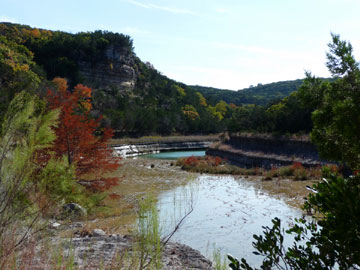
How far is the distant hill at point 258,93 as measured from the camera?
126488 millimetres

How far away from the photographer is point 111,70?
82.3m

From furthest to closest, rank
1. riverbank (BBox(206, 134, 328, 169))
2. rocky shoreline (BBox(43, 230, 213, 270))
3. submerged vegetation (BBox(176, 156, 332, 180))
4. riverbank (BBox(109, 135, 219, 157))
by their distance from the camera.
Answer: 1. riverbank (BBox(109, 135, 219, 157))
2. riverbank (BBox(206, 134, 328, 169))
3. submerged vegetation (BBox(176, 156, 332, 180))
4. rocky shoreline (BBox(43, 230, 213, 270))

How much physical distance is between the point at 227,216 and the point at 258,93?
140317 millimetres

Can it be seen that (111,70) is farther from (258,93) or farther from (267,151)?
(258,93)

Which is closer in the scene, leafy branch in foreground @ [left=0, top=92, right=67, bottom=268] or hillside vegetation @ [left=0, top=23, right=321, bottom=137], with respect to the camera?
leafy branch in foreground @ [left=0, top=92, right=67, bottom=268]

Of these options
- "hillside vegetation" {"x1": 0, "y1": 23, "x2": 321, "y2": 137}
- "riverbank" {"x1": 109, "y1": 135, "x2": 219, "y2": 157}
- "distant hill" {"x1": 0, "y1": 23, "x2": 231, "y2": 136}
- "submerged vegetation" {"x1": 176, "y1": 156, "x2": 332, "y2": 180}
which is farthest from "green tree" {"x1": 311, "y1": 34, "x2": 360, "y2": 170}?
"distant hill" {"x1": 0, "y1": 23, "x2": 231, "y2": 136}

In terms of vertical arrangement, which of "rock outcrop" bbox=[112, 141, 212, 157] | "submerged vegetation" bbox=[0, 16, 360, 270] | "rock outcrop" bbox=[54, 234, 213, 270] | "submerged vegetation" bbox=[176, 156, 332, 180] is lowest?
"rock outcrop" bbox=[112, 141, 212, 157]

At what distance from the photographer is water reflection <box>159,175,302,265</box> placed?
31.3 feet

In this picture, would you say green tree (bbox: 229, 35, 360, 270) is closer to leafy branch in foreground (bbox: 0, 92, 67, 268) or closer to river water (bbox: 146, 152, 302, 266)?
leafy branch in foreground (bbox: 0, 92, 67, 268)

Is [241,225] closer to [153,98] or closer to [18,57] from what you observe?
[18,57]

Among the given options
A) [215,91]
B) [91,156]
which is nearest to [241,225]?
[91,156]

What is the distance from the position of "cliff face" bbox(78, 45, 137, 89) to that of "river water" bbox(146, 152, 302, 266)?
64.5 m

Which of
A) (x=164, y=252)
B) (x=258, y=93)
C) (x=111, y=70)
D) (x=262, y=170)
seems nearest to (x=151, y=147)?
(x=262, y=170)

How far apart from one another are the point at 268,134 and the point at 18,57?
1709 inches
